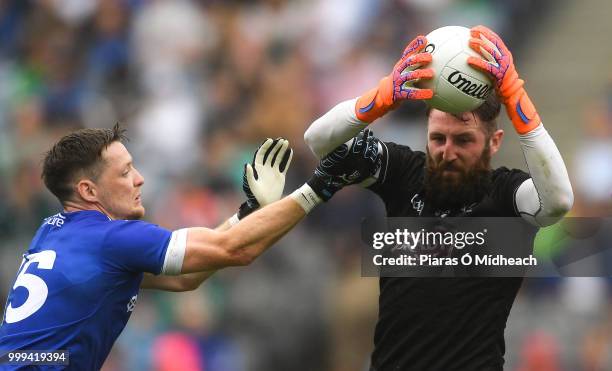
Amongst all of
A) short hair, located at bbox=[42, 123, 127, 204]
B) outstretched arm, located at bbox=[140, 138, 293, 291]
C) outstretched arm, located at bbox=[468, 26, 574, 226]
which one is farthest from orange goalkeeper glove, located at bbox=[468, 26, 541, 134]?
short hair, located at bbox=[42, 123, 127, 204]

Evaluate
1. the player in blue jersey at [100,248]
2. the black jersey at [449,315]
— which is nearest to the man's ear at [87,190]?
the player in blue jersey at [100,248]

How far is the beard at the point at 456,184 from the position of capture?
17.4 feet

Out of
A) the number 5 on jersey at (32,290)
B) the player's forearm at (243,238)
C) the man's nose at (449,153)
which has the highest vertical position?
the man's nose at (449,153)

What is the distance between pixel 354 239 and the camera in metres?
10.2

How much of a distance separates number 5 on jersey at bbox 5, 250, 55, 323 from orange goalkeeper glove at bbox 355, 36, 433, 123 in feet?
5.67

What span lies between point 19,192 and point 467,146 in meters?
6.75

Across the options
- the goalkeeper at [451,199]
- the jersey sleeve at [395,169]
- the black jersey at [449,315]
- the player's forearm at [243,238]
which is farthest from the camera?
the jersey sleeve at [395,169]

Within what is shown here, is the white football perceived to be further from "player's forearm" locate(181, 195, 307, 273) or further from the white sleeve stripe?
the white sleeve stripe

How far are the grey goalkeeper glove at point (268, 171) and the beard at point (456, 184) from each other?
2.53 ft

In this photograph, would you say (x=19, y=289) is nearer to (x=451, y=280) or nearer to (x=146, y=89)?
(x=451, y=280)

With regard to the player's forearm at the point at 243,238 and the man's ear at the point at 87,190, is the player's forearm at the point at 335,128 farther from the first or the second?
the man's ear at the point at 87,190

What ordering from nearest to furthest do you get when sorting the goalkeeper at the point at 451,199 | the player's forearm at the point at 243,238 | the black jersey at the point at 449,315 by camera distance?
the goalkeeper at the point at 451,199 → the black jersey at the point at 449,315 → the player's forearm at the point at 243,238

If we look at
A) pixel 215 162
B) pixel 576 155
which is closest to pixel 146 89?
pixel 215 162

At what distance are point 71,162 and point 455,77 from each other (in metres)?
2.00
